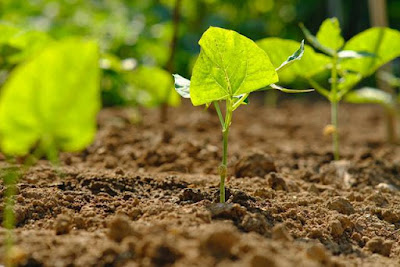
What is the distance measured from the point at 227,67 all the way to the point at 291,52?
2.19 feet

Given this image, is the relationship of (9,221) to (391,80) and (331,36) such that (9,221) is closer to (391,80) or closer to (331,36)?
(331,36)

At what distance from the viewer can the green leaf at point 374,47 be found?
202cm

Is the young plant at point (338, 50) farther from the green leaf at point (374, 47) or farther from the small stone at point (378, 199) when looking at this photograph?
the small stone at point (378, 199)

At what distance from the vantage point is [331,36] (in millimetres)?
1986

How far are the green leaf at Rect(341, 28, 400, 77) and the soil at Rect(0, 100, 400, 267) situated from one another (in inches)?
15.0

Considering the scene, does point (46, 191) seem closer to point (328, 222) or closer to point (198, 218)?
point (198, 218)

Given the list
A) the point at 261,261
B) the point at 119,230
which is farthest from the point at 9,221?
the point at 261,261

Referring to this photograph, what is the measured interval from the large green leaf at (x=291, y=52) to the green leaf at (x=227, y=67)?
2.02ft

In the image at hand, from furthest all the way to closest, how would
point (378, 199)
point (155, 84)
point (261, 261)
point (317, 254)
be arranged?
1. point (155, 84)
2. point (378, 199)
3. point (317, 254)
4. point (261, 261)

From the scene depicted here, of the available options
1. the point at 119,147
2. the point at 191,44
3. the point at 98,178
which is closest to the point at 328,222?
the point at 98,178

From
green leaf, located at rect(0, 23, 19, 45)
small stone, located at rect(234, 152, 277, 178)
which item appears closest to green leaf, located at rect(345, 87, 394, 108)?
small stone, located at rect(234, 152, 277, 178)

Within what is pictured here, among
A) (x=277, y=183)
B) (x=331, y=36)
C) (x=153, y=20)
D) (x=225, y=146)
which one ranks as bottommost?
(x=277, y=183)

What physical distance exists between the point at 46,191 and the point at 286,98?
4.29 metres

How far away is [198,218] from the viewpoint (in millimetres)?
1271
